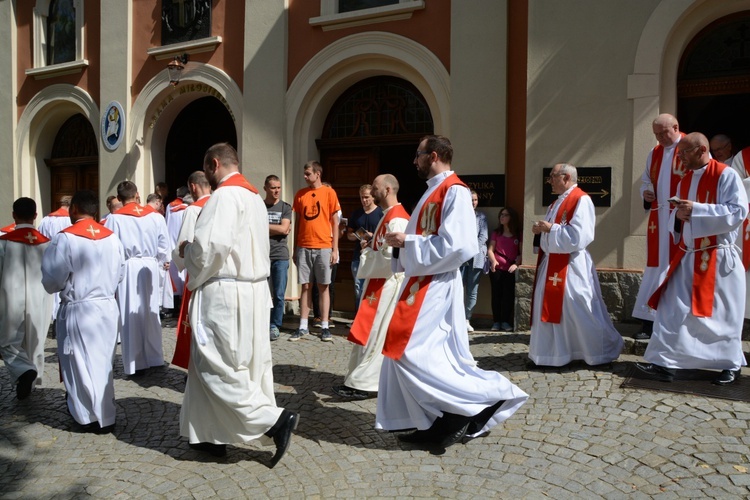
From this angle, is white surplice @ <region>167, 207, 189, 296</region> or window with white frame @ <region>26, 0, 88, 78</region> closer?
white surplice @ <region>167, 207, 189, 296</region>

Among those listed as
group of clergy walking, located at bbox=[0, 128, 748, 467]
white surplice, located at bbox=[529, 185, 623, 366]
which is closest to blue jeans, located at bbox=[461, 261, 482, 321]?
group of clergy walking, located at bbox=[0, 128, 748, 467]

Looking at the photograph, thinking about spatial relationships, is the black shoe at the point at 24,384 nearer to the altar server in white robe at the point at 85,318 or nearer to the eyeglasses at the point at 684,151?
the altar server in white robe at the point at 85,318

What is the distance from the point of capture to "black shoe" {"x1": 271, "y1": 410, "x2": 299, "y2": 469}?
443 cm

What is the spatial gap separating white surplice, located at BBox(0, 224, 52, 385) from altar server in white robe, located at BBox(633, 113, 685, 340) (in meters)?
5.69

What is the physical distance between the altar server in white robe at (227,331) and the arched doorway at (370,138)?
19.2 feet

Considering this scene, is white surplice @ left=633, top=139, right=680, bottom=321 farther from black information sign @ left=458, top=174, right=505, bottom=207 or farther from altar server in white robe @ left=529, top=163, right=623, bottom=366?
black information sign @ left=458, top=174, right=505, bottom=207

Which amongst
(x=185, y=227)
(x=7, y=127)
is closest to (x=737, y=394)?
(x=185, y=227)

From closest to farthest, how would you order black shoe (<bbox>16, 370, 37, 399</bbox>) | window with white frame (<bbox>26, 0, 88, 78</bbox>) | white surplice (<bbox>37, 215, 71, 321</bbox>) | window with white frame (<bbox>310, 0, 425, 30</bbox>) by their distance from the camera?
1. black shoe (<bbox>16, 370, 37, 399</bbox>)
2. white surplice (<bbox>37, 215, 71, 321</bbox>)
3. window with white frame (<bbox>310, 0, 425, 30</bbox>)
4. window with white frame (<bbox>26, 0, 88, 78</bbox>)

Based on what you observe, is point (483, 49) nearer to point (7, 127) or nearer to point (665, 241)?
point (665, 241)

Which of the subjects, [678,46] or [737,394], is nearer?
[737,394]

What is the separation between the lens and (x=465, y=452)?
4.64 meters

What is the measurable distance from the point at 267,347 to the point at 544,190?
182 inches

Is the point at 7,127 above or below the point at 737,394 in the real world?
above

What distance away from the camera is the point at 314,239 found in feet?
28.8
